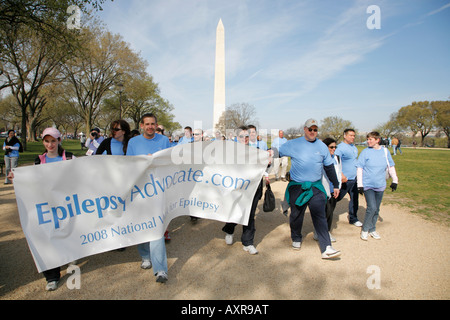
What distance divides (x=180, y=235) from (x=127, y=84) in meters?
25.3

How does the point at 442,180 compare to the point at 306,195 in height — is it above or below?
below

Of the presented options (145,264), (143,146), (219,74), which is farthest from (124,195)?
(219,74)

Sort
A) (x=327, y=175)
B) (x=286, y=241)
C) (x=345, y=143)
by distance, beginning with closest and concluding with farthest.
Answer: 1. (x=327, y=175)
2. (x=286, y=241)
3. (x=345, y=143)

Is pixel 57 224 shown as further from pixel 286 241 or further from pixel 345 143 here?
pixel 345 143

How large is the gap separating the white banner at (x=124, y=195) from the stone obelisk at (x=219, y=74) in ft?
103

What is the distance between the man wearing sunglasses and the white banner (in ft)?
2.23

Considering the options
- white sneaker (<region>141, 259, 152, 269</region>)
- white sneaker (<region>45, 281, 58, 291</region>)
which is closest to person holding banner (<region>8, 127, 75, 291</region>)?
white sneaker (<region>45, 281, 58, 291</region>)

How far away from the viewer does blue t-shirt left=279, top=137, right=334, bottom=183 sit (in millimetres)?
3885

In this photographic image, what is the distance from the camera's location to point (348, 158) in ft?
17.1

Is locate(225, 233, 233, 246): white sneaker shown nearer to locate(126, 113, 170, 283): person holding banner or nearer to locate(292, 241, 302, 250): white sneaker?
locate(292, 241, 302, 250): white sneaker

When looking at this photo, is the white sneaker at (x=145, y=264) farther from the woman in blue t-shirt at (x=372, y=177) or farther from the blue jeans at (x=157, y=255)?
the woman in blue t-shirt at (x=372, y=177)
